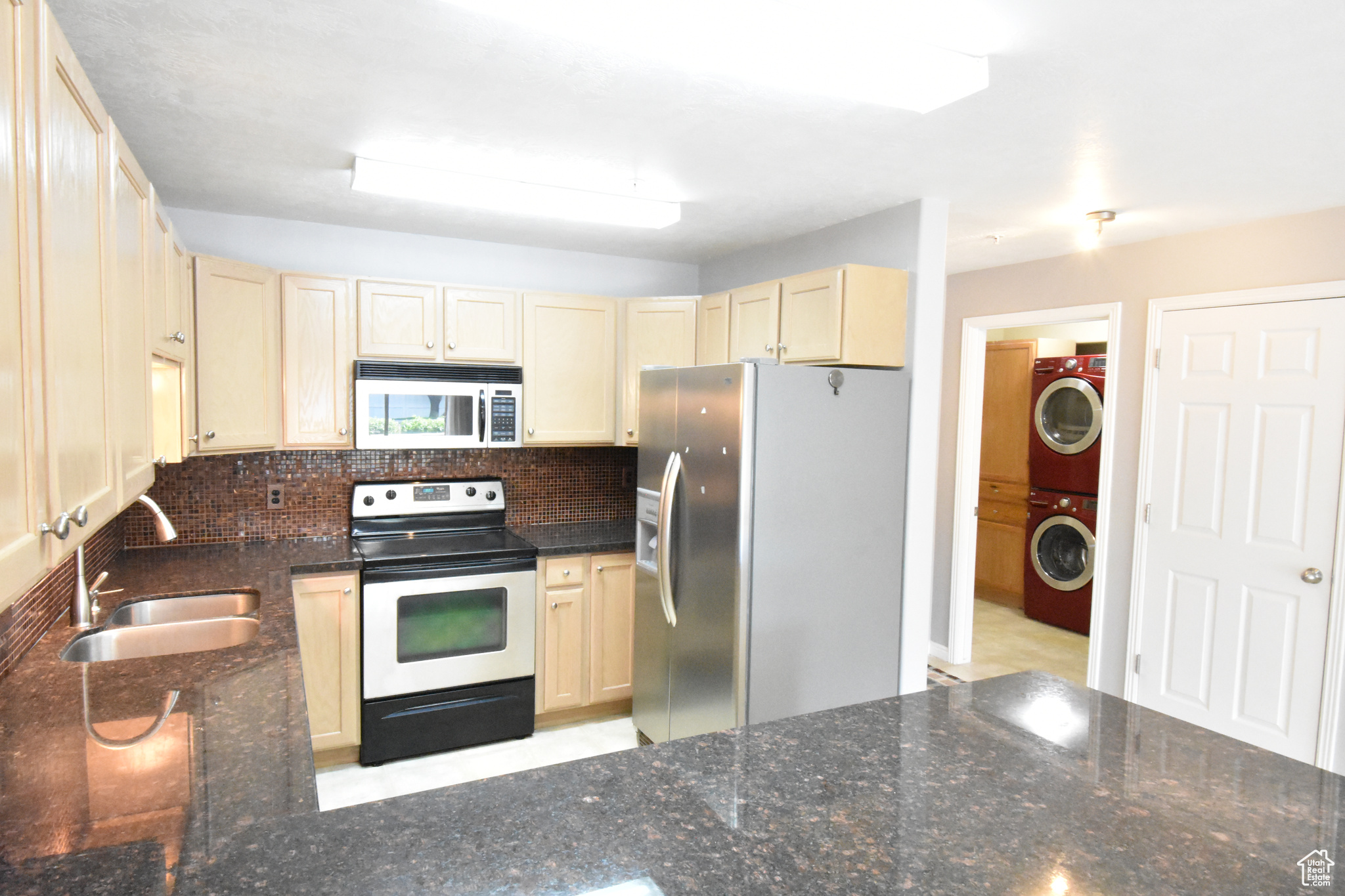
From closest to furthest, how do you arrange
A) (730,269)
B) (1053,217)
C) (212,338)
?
(212,338), (1053,217), (730,269)

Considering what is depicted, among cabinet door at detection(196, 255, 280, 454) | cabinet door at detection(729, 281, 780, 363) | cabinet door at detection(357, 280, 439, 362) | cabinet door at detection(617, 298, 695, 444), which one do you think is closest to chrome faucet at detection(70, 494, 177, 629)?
cabinet door at detection(196, 255, 280, 454)

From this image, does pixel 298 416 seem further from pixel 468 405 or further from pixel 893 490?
pixel 893 490

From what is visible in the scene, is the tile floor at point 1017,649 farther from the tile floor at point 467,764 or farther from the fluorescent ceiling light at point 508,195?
the fluorescent ceiling light at point 508,195

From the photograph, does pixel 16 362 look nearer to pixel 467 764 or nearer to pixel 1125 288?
pixel 467 764

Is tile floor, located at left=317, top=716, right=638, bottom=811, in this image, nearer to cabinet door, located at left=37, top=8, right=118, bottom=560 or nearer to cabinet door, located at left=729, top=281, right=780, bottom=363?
cabinet door, located at left=729, top=281, right=780, bottom=363

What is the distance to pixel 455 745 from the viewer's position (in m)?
3.33

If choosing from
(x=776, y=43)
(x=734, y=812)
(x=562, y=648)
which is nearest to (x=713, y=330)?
(x=562, y=648)

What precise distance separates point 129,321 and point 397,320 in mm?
2059

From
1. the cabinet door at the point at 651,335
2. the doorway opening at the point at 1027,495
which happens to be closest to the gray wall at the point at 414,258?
the cabinet door at the point at 651,335

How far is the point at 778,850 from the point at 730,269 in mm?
3506

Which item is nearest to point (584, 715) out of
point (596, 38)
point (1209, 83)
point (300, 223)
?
point (300, 223)

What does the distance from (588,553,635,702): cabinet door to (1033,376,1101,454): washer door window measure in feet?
10.7

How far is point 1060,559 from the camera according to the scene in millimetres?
5285

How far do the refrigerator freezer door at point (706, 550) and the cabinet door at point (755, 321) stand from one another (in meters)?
0.48
